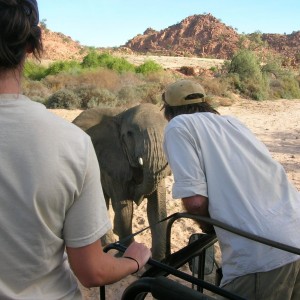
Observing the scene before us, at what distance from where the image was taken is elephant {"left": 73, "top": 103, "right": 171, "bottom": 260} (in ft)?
12.4

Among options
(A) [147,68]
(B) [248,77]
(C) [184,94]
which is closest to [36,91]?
(A) [147,68]

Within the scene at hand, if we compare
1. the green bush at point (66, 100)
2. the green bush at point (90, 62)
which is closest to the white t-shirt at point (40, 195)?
the green bush at point (66, 100)

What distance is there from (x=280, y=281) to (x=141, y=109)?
2651 mm

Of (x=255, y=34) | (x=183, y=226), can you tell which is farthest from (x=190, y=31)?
(x=183, y=226)

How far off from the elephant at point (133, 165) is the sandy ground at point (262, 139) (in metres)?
0.43

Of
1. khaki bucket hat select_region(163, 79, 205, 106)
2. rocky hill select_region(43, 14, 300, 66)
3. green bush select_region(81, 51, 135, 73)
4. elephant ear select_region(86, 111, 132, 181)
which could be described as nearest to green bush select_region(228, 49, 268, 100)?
green bush select_region(81, 51, 135, 73)

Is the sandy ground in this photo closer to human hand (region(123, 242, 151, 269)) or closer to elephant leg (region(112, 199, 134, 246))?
elephant leg (region(112, 199, 134, 246))

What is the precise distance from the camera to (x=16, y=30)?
978 mm

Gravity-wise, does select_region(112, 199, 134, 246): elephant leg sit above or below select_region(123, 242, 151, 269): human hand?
below

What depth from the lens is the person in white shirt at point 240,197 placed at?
5.46 ft

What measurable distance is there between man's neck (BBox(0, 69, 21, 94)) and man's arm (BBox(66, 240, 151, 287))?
1.34 feet

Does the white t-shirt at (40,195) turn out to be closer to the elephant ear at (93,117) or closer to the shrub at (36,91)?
the elephant ear at (93,117)

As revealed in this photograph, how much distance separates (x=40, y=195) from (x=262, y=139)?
32.0 feet

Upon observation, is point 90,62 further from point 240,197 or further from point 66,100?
point 240,197
